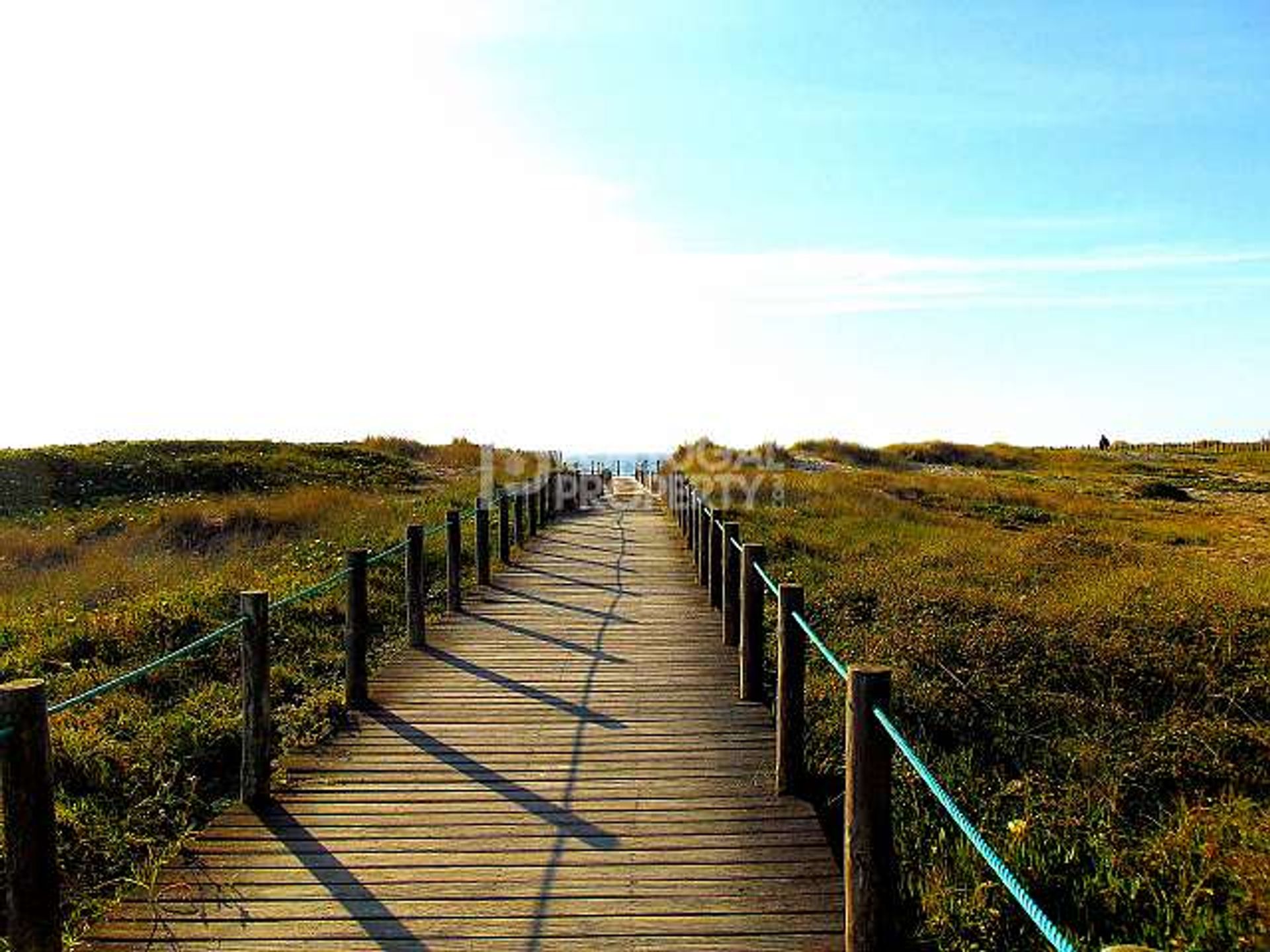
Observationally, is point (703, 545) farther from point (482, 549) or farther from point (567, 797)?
point (567, 797)

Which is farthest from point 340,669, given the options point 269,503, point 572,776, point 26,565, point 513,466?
point 513,466

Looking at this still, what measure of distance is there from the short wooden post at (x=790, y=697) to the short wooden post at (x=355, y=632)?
11.3ft

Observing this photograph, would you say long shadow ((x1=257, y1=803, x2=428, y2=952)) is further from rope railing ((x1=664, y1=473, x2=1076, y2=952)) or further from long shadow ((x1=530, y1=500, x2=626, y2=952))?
rope railing ((x1=664, y1=473, x2=1076, y2=952))

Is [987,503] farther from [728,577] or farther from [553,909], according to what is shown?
[553,909]

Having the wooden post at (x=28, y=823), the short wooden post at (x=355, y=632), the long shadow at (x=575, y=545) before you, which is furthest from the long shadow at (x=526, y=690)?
the long shadow at (x=575, y=545)

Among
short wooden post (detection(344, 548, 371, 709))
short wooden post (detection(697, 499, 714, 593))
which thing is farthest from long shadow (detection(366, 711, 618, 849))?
short wooden post (detection(697, 499, 714, 593))

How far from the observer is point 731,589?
9.74 metres

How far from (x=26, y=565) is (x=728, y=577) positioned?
46.3 feet

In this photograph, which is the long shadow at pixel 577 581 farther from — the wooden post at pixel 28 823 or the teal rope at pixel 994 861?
the wooden post at pixel 28 823

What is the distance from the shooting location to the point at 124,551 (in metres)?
17.9

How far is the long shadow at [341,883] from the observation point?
13.3 feet

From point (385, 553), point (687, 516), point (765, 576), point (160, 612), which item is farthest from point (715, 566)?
point (160, 612)

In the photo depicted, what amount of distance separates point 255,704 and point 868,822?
3.50m

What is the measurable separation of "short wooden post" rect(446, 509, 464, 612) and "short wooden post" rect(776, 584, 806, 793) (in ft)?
19.1
